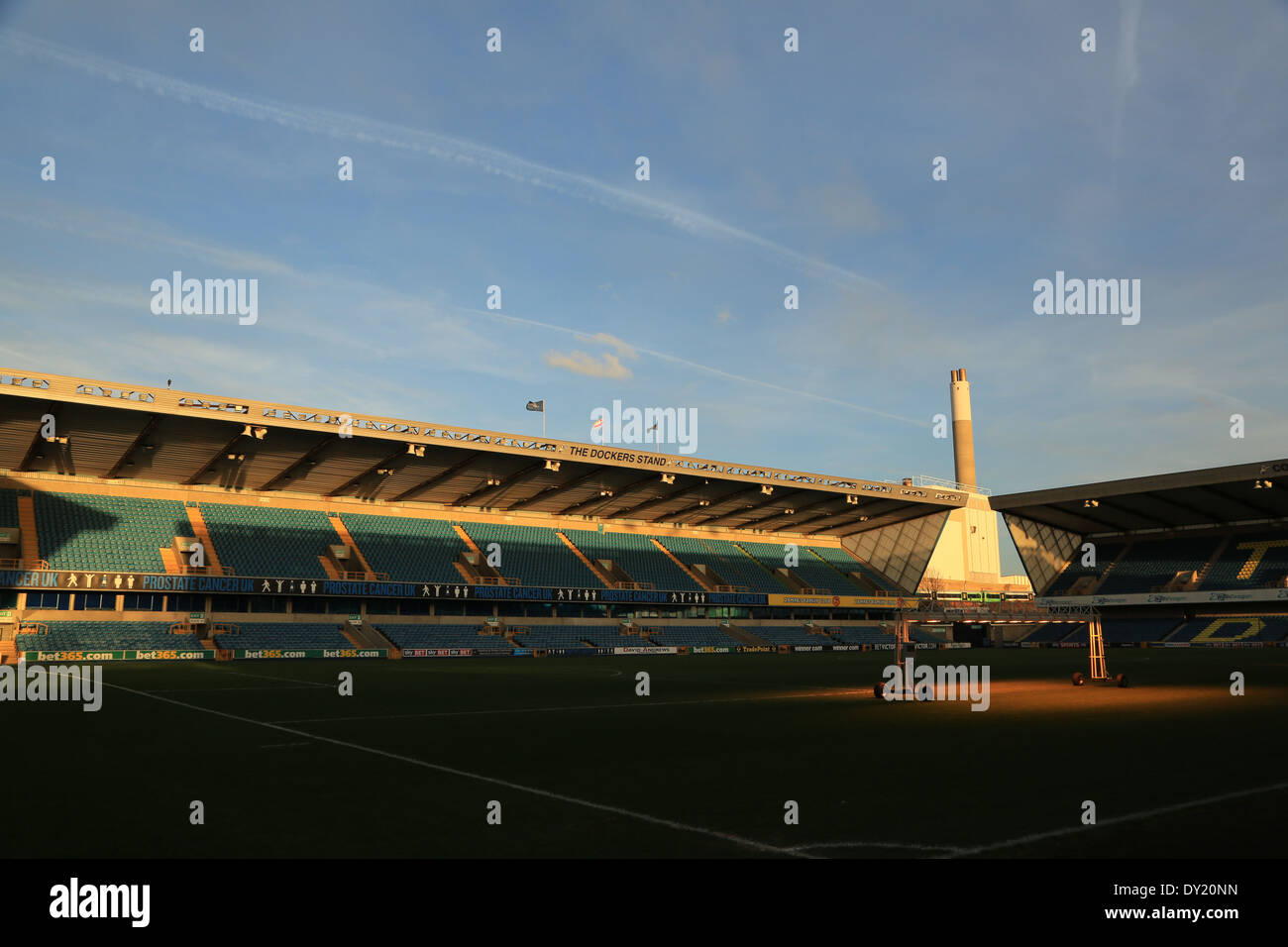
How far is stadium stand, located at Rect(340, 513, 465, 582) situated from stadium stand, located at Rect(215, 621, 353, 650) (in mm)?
5536

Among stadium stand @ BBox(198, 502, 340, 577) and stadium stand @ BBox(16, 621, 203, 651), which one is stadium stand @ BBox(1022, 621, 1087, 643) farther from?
stadium stand @ BBox(16, 621, 203, 651)

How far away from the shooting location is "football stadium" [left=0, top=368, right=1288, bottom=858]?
8812 millimetres

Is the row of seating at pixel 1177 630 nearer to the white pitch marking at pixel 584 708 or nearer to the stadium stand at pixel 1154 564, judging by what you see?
the stadium stand at pixel 1154 564

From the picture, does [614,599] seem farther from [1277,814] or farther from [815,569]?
[1277,814]

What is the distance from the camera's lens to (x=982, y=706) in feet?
68.6

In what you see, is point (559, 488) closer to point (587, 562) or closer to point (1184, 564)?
point (587, 562)

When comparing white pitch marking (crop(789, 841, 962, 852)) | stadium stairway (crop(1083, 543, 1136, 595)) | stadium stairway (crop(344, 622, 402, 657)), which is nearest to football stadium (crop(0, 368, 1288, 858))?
white pitch marking (crop(789, 841, 962, 852))

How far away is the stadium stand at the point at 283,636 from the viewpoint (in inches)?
1939

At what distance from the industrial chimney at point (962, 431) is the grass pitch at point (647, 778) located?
77.4 meters

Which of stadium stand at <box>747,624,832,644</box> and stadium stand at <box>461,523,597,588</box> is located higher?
stadium stand at <box>461,523,597,588</box>

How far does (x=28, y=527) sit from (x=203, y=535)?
30.0 ft

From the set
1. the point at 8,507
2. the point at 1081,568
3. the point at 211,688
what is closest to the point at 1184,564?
the point at 1081,568

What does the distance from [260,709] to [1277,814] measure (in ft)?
65.2
